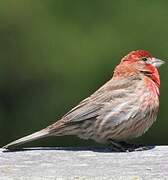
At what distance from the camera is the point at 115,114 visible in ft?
27.9

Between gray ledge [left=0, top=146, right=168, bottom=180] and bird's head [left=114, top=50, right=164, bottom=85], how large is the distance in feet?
4.53

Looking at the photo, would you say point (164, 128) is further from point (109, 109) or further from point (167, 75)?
point (109, 109)

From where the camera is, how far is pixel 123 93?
8.69 meters

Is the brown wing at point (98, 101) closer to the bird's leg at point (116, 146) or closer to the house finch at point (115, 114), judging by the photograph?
the house finch at point (115, 114)

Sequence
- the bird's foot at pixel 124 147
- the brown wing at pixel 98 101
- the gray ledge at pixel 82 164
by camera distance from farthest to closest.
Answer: the brown wing at pixel 98 101
the bird's foot at pixel 124 147
the gray ledge at pixel 82 164

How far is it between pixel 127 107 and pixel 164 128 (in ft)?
18.2

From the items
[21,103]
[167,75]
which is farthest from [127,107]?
[21,103]

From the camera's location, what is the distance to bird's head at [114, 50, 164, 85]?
8.92 meters

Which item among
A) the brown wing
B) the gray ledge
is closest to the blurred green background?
the brown wing

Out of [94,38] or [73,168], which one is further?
[94,38]

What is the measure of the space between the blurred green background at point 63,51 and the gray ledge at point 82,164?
6138 mm

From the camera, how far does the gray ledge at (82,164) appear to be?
19.7ft

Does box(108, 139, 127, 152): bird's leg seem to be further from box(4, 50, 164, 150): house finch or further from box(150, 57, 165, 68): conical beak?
box(150, 57, 165, 68): conical beak

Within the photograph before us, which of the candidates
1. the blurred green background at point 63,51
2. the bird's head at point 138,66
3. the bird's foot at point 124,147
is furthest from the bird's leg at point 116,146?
the blurred green background at point 63,51
